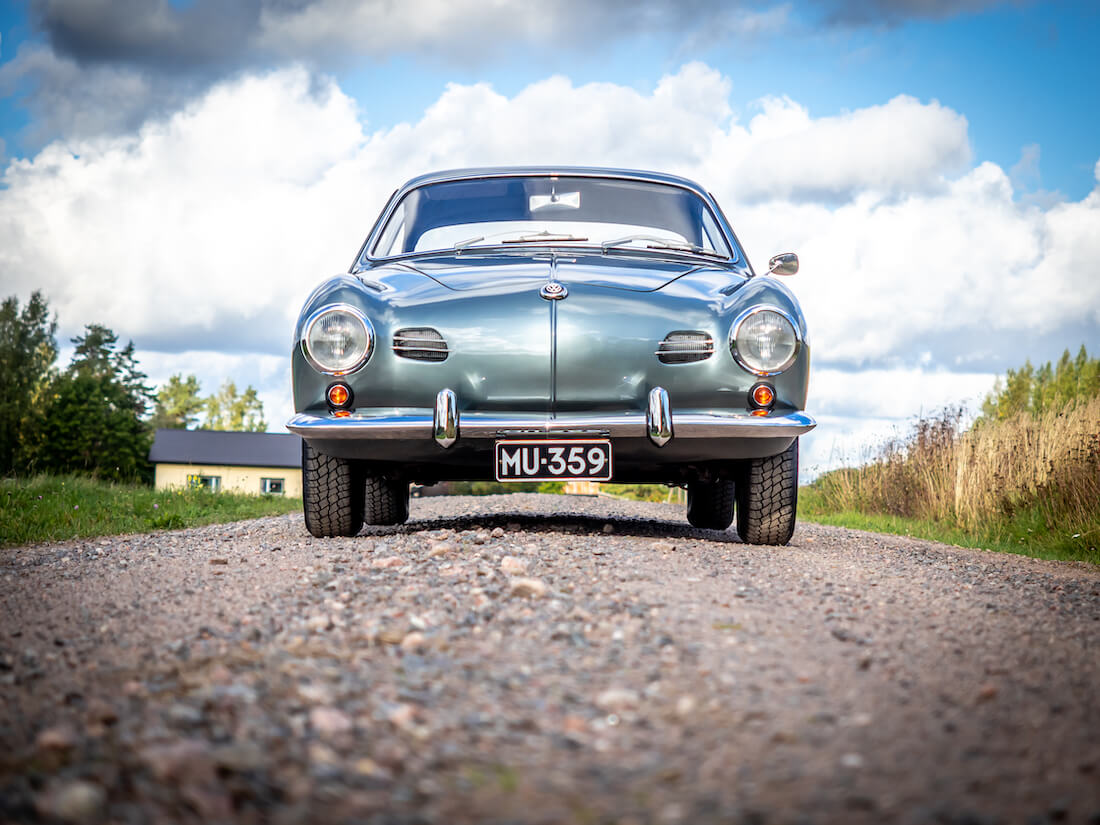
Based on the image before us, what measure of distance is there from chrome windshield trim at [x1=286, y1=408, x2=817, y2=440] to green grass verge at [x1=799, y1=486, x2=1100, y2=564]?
2824 mm

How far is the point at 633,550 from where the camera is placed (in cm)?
376

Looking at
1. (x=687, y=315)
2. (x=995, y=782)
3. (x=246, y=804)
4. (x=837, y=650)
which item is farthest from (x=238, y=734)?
(x=687, y=315)

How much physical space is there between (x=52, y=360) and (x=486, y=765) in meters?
50.3

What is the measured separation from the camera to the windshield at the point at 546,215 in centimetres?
498

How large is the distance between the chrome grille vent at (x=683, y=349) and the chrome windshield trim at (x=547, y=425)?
23 cm

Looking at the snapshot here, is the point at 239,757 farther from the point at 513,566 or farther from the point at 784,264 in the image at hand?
the point at 784,264

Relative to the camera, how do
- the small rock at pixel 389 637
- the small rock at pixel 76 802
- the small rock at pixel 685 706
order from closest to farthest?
1. the small rock at pixel 76 802
2. the small rock at pixel 685 706
3. the small rock at pixel 389 637

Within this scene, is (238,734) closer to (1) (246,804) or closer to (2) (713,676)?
(1) (246,804)

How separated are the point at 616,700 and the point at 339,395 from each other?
238 centimetres

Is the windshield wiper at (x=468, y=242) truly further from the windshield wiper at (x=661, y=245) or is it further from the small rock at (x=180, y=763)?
the small rock at (x=180, y=763)

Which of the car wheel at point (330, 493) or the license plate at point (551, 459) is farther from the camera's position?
the car wheel at point (330, 493)

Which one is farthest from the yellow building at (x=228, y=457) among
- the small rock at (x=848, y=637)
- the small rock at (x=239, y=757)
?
the small rock at (x=239, y=757)

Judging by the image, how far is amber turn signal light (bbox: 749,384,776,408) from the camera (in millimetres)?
3861

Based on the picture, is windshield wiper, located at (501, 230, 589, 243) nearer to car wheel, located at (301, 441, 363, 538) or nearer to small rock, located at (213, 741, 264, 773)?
car wheel, located at (301, 441, 363, 538)
